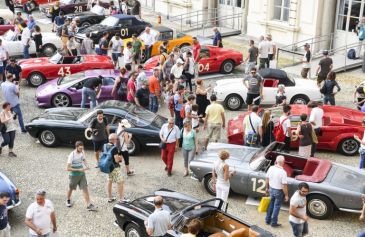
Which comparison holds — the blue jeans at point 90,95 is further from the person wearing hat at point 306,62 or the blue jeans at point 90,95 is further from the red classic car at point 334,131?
the person wearing hat at point 306,62

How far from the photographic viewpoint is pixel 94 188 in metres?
11.6

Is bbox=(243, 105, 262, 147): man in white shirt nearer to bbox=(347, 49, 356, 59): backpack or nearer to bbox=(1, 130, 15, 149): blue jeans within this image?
bbox=(1, 130, 15, 149): blue jeans

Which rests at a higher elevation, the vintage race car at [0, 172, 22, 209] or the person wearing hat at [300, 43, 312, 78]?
the person wearing hat at [300, 43, 312, 78]

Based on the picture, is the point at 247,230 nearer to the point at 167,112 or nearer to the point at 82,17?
the point at 167,112

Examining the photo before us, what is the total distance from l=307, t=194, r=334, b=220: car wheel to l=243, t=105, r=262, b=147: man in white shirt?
2.59m

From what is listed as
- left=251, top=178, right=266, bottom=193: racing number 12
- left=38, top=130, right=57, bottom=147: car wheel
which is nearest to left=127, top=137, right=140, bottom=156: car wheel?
left=38, top=130, right=57, bottom=147: car wheel

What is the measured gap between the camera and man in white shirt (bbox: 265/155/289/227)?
962 cm

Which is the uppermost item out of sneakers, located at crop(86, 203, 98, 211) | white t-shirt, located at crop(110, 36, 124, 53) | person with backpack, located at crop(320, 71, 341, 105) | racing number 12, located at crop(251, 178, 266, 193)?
white t-shirt, located at crop(110, 36, 124, 53)

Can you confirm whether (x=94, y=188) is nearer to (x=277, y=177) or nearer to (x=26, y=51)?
(x=277, y=177)

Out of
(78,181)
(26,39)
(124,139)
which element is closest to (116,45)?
(26,39)

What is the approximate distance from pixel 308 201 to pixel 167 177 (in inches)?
134

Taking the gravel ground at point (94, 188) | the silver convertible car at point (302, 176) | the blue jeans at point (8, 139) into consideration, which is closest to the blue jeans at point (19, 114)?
the gravel ground at point (94, 188)

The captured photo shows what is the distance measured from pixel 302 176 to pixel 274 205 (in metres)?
1.07

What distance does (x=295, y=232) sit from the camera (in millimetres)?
9094
